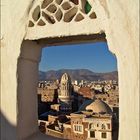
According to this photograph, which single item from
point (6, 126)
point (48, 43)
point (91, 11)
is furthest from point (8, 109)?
point (91, 11)

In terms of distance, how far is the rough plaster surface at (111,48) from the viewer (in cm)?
234

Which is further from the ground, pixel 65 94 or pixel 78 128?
pixel 65 94

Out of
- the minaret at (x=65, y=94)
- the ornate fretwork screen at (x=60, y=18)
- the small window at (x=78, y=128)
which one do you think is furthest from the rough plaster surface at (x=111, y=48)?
the minaret at (x=65, y=94)

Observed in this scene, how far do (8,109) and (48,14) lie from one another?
90cm

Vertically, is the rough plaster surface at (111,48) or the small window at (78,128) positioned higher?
the rough plaster surface at (111,48)

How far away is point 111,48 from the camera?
2424 mm

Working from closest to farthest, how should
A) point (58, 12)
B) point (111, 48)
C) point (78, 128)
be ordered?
point (111, 48), point (58, 12), point (78, 128)

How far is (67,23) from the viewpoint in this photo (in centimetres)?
266

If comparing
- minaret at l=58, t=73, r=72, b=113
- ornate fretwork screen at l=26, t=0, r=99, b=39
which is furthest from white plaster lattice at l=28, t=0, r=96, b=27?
minaret at l=58, t=73, r=72, b=113

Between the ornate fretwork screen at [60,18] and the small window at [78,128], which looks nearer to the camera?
the ornate fretwork screen at [60,18]

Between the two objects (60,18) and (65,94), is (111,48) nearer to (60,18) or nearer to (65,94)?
(60,18)

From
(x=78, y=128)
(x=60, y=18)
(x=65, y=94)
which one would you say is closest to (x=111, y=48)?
(x=60, y=18)

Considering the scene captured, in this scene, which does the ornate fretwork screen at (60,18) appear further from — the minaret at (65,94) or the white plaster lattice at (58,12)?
the minaret at (65,94)

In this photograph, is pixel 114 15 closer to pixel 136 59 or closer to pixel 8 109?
pixel 136 59
